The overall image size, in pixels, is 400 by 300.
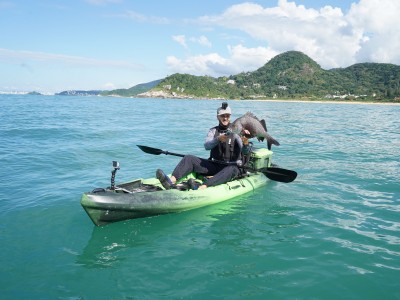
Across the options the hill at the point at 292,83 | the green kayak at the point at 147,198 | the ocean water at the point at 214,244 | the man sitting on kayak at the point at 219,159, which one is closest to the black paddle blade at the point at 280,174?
the ocean water at the point at 214,244

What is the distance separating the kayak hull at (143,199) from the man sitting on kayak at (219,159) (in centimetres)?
25

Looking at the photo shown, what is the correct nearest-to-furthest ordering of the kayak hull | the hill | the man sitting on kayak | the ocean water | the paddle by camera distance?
1. the ocean water
2. the kayak hull
3. the man sitting on kayak
4. the paddle
5. the hill

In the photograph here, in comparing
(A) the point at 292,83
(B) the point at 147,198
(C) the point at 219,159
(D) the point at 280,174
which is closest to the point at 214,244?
(B) the point at 147,198

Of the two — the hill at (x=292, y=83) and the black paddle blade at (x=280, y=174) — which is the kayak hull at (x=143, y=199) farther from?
the hill at (x=292, y=83)

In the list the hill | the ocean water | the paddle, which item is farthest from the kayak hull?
the hill

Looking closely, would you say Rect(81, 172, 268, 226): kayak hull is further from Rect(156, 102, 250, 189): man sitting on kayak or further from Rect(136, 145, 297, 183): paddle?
Rect(136, 145, 297, 183): paddle

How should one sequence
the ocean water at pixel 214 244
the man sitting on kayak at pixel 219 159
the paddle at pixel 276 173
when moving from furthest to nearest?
the paddle at pixel 276 173
the man sitting on kayak at pixel 219 159
the ocean water at pixel 214 244

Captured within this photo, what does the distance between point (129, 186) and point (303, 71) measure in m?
190

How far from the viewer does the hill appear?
144150 millimetres

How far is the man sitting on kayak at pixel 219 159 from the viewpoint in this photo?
8.03m

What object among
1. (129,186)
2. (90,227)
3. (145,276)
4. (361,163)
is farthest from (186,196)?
(361,163)

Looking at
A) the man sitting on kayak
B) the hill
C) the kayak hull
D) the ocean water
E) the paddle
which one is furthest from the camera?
the hill

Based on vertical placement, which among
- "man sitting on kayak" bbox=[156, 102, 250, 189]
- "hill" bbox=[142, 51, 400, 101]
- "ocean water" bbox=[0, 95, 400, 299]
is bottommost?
"ocean water" bbox=[0, 95, 400, 299]

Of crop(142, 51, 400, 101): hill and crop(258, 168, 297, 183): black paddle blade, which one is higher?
crop(142, 51, 400, 101): hill
